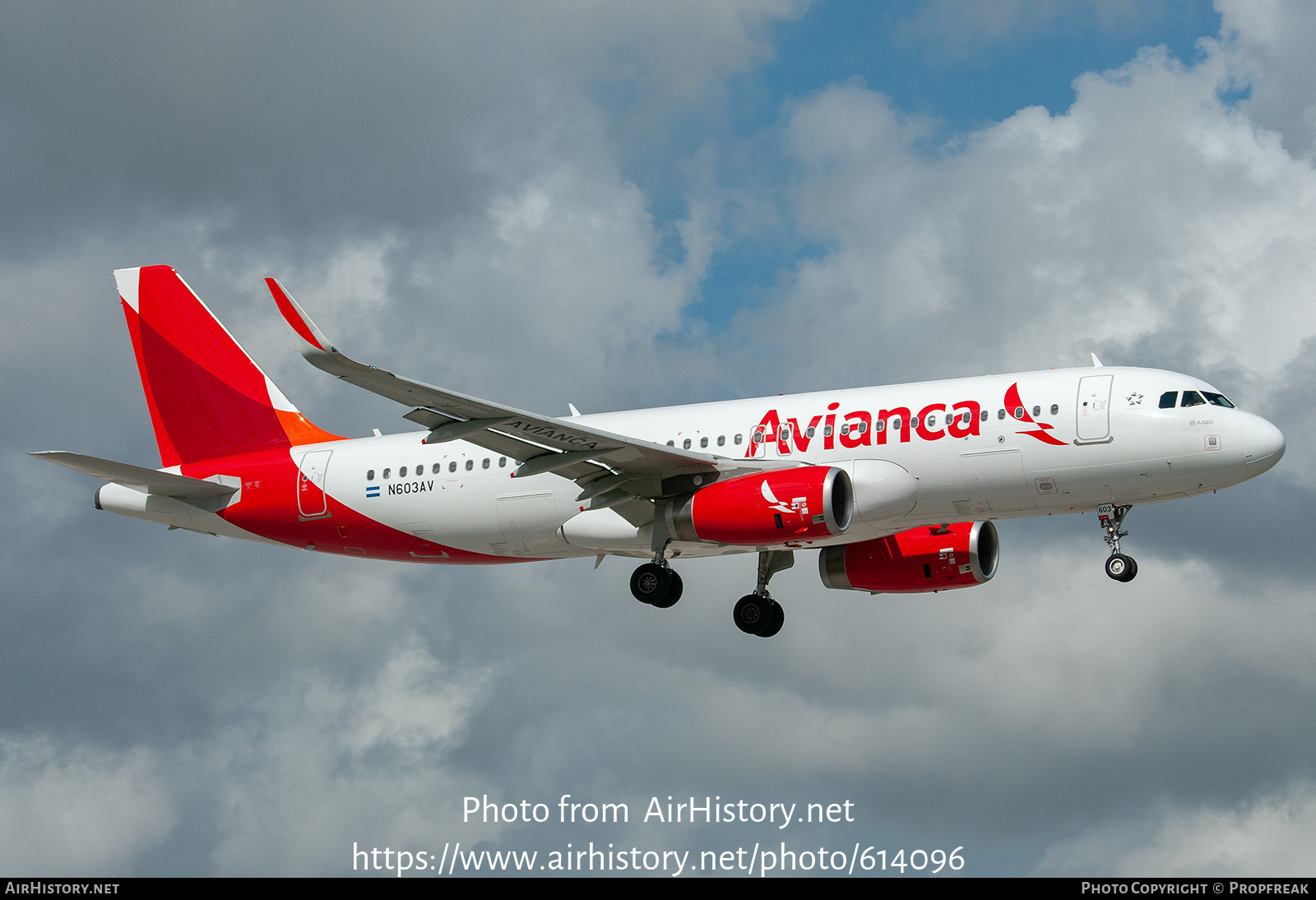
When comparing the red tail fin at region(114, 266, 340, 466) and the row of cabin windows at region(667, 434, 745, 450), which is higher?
the red tail fin at region(114, 266, 340, 466)

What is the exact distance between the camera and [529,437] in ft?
114

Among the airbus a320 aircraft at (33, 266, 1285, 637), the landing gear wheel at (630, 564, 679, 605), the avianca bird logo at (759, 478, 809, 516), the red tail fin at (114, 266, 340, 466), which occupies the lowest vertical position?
the landing gear wheel at (630, 564, 679, 605)

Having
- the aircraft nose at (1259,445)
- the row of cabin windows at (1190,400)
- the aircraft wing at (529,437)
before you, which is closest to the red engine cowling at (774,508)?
the aircraft wing at (529,437)

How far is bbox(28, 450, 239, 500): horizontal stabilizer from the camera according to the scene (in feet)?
119

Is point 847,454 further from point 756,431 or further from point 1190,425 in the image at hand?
point 1190,425

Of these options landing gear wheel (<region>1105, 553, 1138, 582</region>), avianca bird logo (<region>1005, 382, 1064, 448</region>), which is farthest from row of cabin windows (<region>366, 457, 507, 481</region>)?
landing gear wheel (<region>1105, 553, 1138, 582</region>)

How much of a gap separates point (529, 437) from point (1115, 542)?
536 inches

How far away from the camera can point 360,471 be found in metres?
40.7

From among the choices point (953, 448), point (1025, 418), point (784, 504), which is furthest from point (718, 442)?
point (1025, 418)

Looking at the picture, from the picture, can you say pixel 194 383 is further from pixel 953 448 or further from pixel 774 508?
pixel 953 448

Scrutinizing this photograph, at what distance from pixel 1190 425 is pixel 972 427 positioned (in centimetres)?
469

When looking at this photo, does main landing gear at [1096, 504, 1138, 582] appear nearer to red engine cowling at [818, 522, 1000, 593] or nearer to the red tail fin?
red engine cowling at [818, 522, 1000, 593]

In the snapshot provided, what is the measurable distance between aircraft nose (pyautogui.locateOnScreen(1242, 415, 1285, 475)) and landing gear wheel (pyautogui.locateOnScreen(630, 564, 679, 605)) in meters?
13.5

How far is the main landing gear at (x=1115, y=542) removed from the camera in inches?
1355
